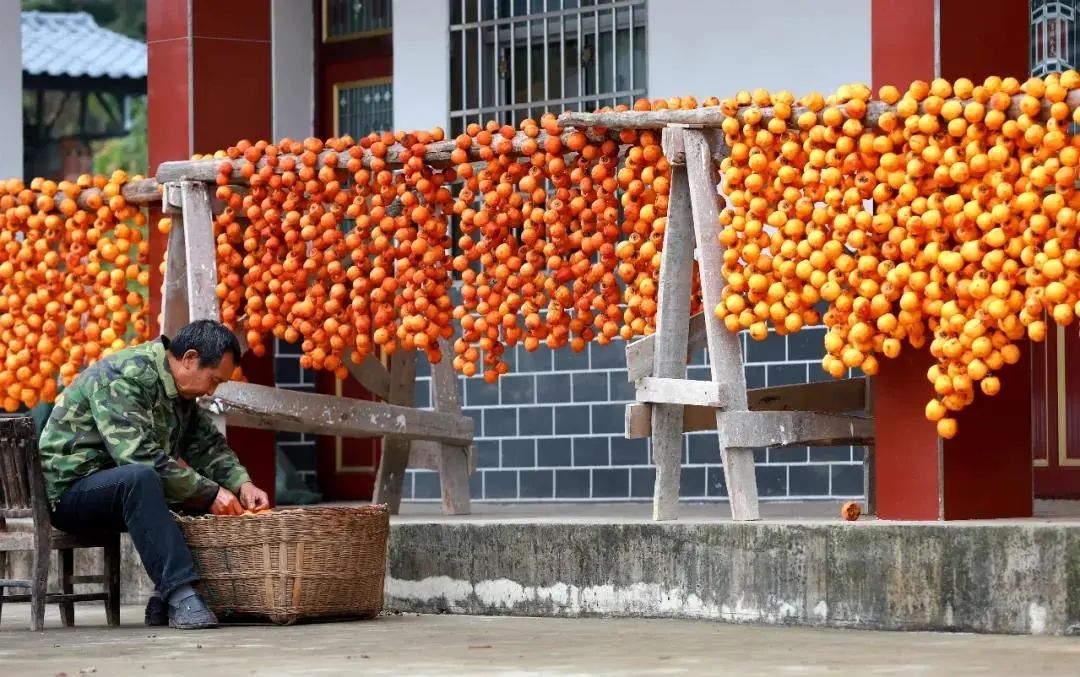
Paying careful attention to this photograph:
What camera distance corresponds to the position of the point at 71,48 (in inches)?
582

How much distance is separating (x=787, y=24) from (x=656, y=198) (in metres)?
2.45

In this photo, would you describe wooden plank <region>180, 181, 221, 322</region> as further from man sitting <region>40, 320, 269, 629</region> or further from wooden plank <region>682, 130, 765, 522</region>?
wooden plank <region>682, 130, 765, 522</region>

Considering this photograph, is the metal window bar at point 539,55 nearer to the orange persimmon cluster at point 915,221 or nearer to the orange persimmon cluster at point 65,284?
the orange persimmon cluster at point 65,284

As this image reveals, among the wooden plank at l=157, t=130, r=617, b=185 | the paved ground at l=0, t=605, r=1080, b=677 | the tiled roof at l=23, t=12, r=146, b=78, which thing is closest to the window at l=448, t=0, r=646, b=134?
the wooden plank at l=157, t=130, r=617, b=185

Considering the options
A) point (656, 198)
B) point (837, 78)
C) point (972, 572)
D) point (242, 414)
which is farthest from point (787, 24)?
point (972, 572)

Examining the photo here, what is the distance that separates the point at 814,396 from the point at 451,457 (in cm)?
187

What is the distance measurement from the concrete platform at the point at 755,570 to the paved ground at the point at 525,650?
10 centimetres

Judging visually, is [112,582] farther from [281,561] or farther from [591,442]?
[591,442]

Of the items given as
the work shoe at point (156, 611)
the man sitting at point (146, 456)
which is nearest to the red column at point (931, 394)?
the man sitting at point (146, 456)

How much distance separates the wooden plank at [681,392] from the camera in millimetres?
6957

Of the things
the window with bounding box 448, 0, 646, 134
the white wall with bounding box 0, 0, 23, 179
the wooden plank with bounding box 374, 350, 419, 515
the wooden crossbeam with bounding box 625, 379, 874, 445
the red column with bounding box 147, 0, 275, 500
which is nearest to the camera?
the wooden crossbeam with bounding box 625, 379, 874, 445

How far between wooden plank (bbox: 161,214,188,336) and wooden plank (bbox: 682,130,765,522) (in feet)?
7.81

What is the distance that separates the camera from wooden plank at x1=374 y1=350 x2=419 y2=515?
9023 millimetres

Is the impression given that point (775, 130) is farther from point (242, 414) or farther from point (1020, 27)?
point (242, 414)
